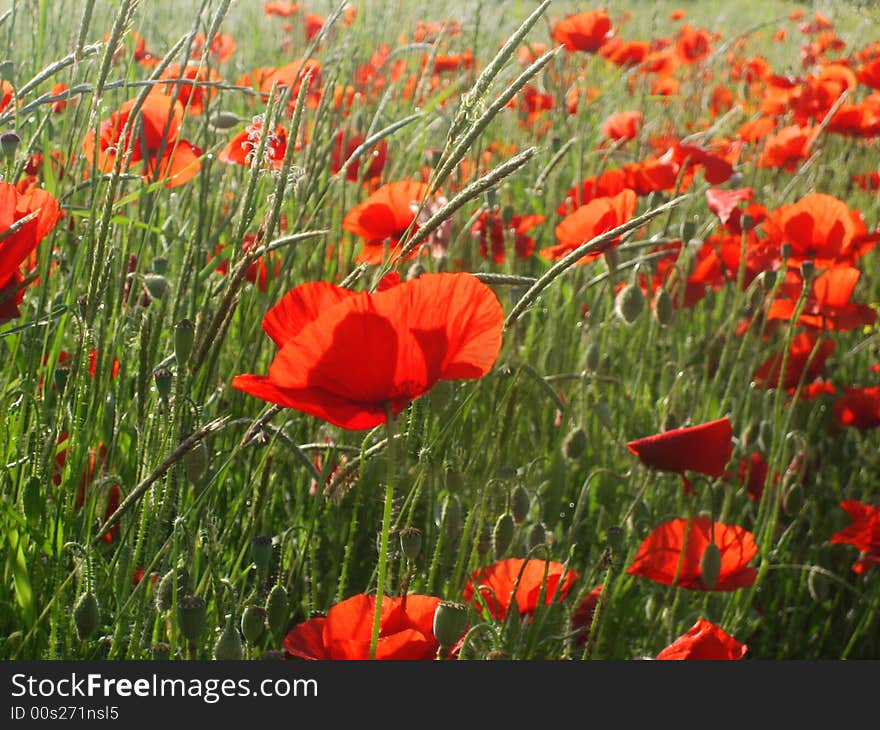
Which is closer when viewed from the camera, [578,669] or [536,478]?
[578,669]

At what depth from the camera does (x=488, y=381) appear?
174cm

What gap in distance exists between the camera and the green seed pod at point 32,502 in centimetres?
99

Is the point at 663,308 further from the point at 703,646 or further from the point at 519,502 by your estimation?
the point at 703,646

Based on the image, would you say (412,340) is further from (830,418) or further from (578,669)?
(830,418)

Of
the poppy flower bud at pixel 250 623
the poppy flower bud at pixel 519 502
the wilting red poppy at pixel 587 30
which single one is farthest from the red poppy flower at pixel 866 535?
the wilting red poppy at pixel 587 30

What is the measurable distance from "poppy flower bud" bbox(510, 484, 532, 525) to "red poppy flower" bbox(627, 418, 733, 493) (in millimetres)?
121

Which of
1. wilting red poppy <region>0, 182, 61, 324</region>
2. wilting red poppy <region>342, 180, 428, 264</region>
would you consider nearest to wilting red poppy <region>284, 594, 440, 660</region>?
wilting red poppy <region>0, 182, 61, 324</region>

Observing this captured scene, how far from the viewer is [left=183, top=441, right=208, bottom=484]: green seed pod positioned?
3.10 ft

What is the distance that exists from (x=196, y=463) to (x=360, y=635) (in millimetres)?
194

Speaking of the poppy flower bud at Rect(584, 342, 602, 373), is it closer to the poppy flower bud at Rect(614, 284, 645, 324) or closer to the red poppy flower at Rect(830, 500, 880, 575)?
the poppy flower bud at Rect(614, 284, 645, 324)

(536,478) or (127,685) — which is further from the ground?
(127,685)

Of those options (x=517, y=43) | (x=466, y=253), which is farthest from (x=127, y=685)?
(x=466, y=253)

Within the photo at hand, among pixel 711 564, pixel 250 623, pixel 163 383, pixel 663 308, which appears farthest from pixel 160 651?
pixel 663 308

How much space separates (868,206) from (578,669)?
9.67ft
